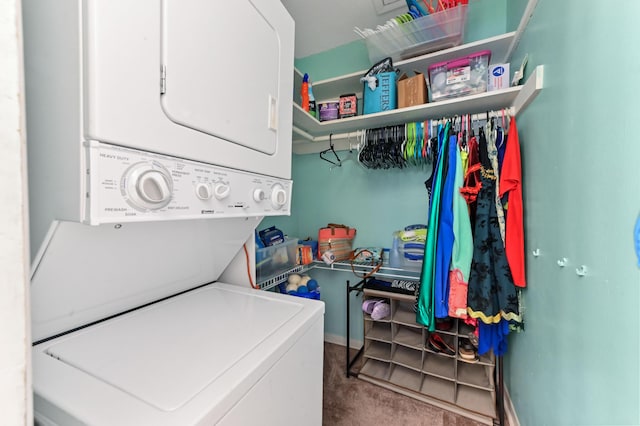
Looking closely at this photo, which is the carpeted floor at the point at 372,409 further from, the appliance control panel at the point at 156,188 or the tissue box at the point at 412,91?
the tissue box at the point at 412,91

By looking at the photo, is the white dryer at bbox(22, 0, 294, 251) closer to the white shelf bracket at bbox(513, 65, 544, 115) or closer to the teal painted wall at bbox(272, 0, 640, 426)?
the teal painted wall at bbox(272, 0, 640, 426)

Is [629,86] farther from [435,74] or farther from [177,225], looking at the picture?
[177,225]

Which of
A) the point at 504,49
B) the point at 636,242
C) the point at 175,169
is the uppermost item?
the point at 504,49

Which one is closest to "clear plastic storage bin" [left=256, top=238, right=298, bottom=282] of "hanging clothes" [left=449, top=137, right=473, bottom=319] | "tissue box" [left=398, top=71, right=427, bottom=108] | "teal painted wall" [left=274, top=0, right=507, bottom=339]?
"teal painted wall" [left=274, top=0, right=507, bottom=339]

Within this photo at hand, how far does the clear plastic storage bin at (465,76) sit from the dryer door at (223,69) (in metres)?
1.19

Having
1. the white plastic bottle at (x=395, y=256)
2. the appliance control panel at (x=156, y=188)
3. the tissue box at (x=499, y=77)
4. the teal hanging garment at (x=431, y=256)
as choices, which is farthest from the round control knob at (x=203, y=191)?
the tissue box at (x=499, y=77)

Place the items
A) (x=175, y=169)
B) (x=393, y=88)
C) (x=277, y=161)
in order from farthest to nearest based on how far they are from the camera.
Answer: (x=393, y=88)
(x=277, y=161)
(x=175, y=169)

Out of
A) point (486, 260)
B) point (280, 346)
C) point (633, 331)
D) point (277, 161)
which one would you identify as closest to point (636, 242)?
point (633, 331)

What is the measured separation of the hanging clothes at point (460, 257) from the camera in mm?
1423

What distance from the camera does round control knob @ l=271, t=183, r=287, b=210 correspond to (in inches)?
40.5

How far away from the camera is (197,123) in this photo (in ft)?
2.23

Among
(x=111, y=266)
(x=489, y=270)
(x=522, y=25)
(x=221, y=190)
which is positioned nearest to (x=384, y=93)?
(x=522, y=25)

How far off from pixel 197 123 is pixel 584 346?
139 centimetres

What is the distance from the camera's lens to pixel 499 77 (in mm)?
1524
